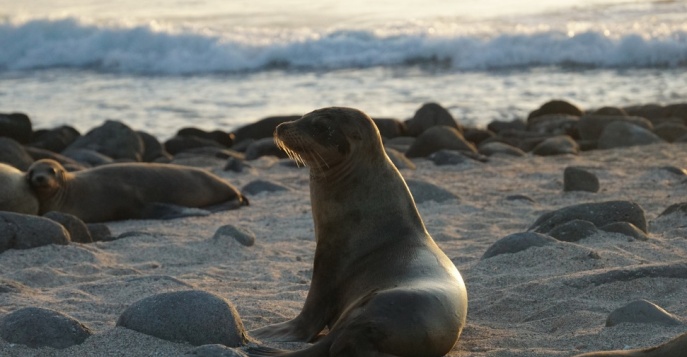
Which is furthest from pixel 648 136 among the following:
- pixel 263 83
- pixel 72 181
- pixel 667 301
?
pixel 263 83

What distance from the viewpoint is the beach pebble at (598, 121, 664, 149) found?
44.5 ft

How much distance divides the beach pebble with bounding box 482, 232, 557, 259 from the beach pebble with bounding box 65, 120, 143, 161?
7.69m

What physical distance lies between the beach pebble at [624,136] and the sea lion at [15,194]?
6.87 meters

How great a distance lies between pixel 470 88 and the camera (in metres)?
22.0

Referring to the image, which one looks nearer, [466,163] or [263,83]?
[466,163]

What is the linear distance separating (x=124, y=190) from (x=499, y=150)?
196 inches

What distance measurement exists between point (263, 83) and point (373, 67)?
2.91 meters

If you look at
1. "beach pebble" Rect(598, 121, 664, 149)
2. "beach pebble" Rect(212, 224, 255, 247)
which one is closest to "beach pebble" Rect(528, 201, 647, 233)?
"beach pebble" Rect(212, 224, 255, 247)

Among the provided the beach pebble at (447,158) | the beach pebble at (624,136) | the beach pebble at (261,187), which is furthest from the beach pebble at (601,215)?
the beach pebble at (624,136)

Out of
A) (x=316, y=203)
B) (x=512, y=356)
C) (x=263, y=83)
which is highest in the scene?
(x=316, y=203)

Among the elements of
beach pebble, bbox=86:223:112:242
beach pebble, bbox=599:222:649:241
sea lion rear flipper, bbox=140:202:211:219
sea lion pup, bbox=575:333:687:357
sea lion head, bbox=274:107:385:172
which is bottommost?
sea lion rear flipper, bbox=140:202:211:219

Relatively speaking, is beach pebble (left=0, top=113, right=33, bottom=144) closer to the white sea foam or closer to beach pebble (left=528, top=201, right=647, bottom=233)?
beach pebble (left=528, top=201, right=647, bottom=233)

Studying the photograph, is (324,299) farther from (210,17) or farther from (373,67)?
(210,17)

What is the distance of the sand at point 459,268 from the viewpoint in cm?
516
